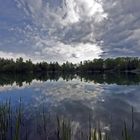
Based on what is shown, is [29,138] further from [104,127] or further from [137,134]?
[137,134]

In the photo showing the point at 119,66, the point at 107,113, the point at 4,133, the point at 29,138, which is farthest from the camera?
the point at 119,66

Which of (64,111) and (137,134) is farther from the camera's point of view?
(64,111)

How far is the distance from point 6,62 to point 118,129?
161 metres

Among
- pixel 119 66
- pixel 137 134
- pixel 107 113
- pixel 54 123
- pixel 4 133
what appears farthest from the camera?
pixel 119 66

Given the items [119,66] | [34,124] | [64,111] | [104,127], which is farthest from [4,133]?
[119,66]

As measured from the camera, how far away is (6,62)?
170000mm

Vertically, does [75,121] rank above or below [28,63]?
below

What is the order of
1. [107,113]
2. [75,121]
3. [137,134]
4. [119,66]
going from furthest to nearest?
1. [119,66]
2. [107,113]
3. [75,121]
4. [137,134]

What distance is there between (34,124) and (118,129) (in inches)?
212

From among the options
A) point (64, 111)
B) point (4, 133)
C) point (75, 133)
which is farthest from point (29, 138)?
point (64, 111)

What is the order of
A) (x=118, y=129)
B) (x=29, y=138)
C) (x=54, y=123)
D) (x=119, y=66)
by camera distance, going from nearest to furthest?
1. (x=29, y=138)
2. (x=118, y=129)
3. (x=54, y=123)
4. (x=119, y=66)

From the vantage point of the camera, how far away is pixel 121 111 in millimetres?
22750

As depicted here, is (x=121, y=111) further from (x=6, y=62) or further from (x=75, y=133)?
(x=6, y=62)

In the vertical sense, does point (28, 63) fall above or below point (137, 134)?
above
